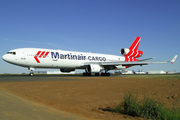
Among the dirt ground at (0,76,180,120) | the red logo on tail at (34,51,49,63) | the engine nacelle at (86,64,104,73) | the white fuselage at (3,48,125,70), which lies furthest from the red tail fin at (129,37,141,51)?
the dirt ground at (0,76,180,120)

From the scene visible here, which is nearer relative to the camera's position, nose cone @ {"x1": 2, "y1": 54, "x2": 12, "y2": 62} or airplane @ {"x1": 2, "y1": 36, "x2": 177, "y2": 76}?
nose cone @ {"x1": 2, "y1": 54, "x2": 12, "y2": 62}

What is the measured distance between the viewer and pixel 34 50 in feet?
88.8

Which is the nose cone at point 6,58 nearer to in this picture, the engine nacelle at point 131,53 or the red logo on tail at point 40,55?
the red logo on tail at point 40,55

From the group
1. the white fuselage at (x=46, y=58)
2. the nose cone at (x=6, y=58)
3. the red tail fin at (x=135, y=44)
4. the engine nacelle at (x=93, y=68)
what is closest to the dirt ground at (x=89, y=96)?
the white fuselage at (x=46, y=58)

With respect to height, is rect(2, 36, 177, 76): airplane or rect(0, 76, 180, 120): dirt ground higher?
rect(2, 36, 177, 76): airplane

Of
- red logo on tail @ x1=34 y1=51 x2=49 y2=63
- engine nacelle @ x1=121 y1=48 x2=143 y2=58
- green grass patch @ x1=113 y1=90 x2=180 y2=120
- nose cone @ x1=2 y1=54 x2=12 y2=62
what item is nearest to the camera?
green grass patch @ x1=113 y1=90 x2=180 y2=120

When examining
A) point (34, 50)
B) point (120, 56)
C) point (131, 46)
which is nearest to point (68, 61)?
point (34, 50)

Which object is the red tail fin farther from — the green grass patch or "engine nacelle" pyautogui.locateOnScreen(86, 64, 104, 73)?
the green grass patch

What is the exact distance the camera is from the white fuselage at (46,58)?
2567cm

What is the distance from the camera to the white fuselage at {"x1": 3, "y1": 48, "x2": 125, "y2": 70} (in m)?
25.7

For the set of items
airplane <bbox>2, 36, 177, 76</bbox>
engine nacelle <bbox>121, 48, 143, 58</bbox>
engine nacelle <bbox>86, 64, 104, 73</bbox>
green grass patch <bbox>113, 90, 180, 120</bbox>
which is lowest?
green grass patch <bbox>113, 90, 180, 120</bbox>

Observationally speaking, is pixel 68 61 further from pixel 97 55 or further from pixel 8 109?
pixel 8 109

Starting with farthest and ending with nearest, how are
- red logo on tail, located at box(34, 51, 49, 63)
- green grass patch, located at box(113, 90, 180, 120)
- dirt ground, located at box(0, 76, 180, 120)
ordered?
1. red logo on tail, located at box(34, 51, 49, 63)
2. dirt ground, located at box(0, 76, 180, 120)
3. green grass patch, located at box(113, 90, 180, 120)

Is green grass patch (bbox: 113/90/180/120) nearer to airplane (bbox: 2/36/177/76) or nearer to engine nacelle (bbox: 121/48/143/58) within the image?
airplane (bbox: 2/36/177/76)
